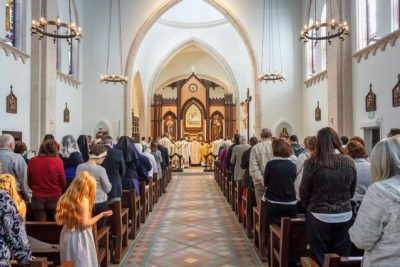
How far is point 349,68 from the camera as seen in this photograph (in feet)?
42.8

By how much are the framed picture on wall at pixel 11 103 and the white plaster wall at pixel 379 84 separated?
10.0 meters

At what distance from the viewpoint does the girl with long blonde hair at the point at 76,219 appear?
3496mm

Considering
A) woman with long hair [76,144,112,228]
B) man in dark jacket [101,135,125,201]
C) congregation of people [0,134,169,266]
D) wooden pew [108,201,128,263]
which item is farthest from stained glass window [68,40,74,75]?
woman with long hair [76,144,112,228]

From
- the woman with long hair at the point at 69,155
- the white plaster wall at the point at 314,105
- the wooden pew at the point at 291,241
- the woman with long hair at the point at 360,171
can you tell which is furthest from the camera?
the white plaster wall at the point at 314,105

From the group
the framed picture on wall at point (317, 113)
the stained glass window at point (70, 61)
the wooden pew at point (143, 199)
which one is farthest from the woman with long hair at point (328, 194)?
the stained glass window at point (70, 61)

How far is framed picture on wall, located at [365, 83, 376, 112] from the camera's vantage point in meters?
11.3

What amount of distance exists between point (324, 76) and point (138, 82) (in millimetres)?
12222

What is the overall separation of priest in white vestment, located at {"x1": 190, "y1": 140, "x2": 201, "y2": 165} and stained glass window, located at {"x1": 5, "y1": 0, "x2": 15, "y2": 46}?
537 inches

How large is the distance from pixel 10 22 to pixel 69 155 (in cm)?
857

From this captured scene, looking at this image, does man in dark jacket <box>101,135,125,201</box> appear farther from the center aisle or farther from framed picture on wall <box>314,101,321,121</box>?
framed picture on wall <box>314,101,321,121</box>

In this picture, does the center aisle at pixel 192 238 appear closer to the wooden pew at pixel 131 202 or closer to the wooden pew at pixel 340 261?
the wooden pew at pixel 131 202

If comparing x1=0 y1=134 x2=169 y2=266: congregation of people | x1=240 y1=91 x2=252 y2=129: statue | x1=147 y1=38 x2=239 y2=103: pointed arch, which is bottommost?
x1=0 y1=134 x2=169 y2=266: congregation of people

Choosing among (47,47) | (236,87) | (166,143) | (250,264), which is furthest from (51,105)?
(236,87)

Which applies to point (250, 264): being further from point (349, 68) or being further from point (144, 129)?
point (144, 129)
